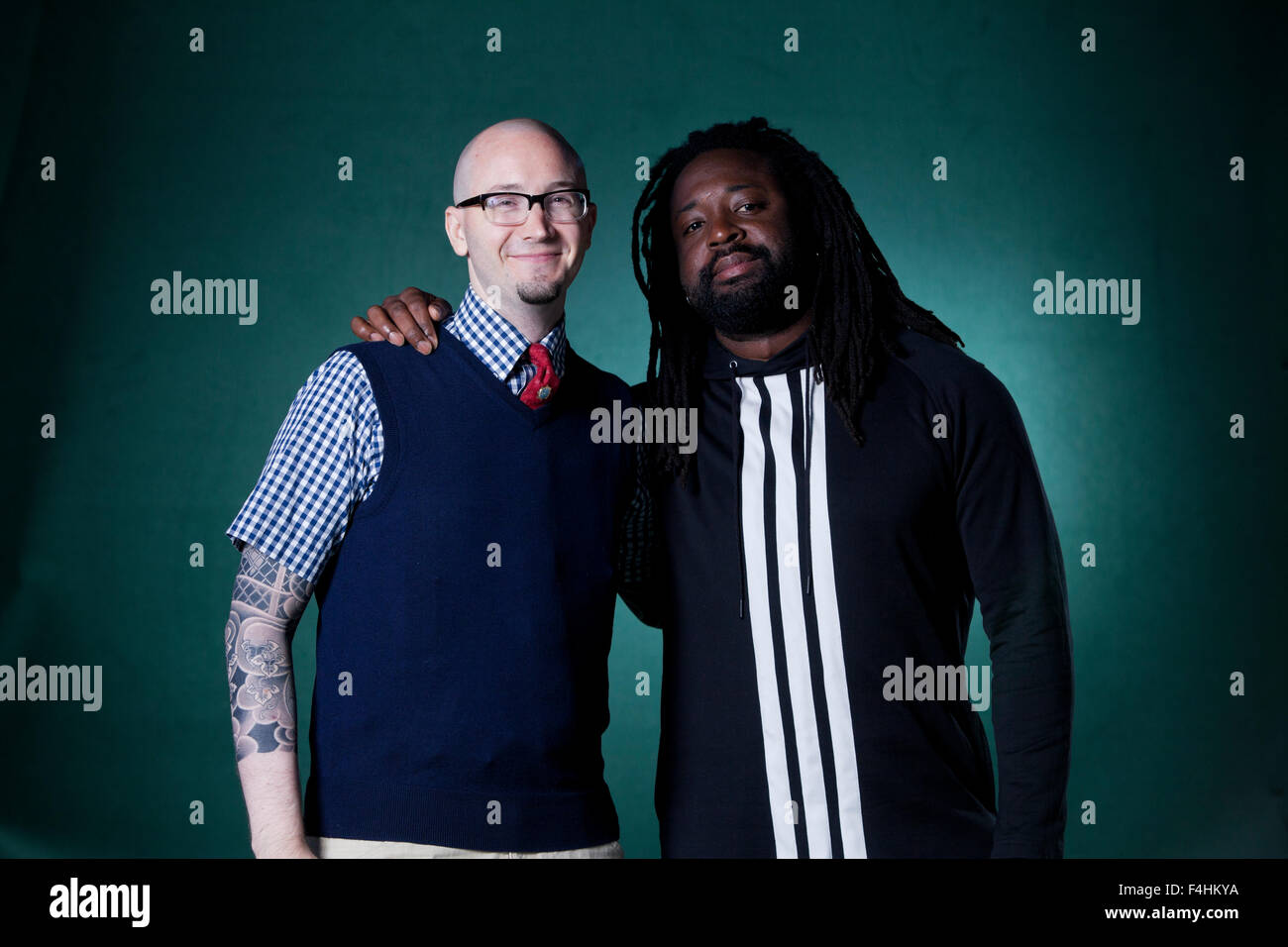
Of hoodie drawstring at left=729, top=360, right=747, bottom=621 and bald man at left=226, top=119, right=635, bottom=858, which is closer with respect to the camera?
bald man at left=226, top=119, right=635, bottom=858

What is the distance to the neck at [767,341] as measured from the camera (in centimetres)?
257

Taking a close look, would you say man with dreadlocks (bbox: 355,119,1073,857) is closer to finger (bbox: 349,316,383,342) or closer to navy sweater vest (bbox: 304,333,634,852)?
finger (bbox: 349,316,383,342)

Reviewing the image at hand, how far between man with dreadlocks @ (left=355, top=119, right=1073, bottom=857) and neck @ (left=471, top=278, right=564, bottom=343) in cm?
17

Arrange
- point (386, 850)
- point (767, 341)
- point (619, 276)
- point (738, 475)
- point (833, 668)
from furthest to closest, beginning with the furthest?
point (619, 276), point (767, 341), point (738, 475), point (833, 668), point (386, 850)

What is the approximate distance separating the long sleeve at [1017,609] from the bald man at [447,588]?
2.41ft

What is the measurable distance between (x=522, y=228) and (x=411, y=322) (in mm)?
282

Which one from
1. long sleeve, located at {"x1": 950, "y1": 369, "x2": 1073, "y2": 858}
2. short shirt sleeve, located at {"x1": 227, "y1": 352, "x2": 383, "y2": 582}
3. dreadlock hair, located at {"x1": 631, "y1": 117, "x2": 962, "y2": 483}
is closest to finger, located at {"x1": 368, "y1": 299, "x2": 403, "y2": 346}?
short shirt sleeve, located at {"x1": 227, "y1": 352, "x2": 383, "y2": 582}

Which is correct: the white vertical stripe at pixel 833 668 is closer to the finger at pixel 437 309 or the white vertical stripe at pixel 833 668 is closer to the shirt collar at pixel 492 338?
the shirt collar at pixel 492 338

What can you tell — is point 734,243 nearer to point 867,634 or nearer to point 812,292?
point 812,292

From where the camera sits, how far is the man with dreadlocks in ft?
7.63

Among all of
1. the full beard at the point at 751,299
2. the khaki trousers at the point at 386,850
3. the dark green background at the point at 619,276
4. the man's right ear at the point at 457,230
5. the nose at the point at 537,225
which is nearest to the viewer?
the khaki trousers at the point at 386,850

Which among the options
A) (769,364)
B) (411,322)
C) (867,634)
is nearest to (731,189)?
(769,364)

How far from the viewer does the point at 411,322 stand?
2.33 m

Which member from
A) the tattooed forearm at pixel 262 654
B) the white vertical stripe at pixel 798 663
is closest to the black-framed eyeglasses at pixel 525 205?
the white vertical stripe at pixel 798 663
